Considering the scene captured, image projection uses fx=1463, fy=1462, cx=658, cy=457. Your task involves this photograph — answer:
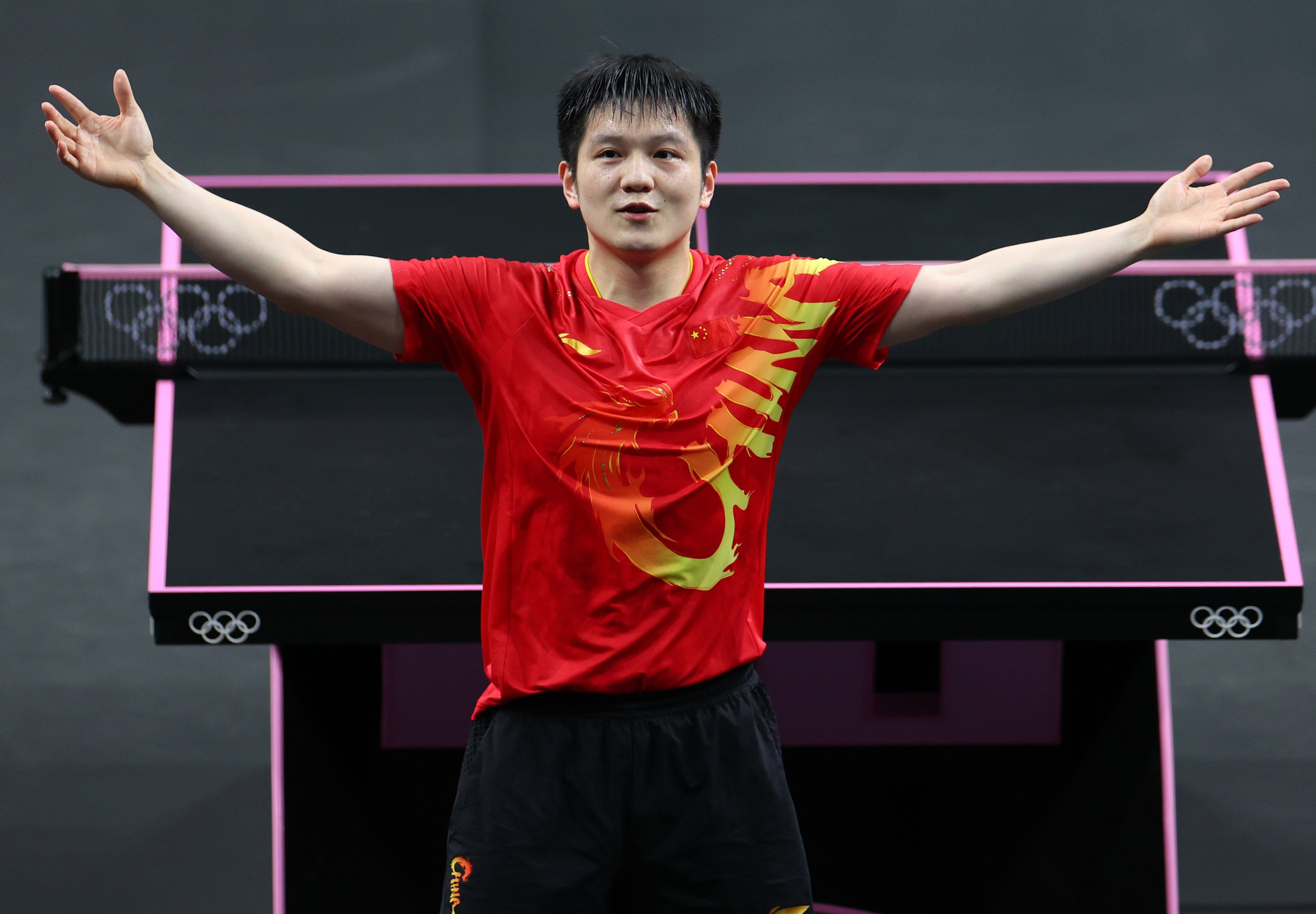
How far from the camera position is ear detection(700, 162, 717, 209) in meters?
2.31

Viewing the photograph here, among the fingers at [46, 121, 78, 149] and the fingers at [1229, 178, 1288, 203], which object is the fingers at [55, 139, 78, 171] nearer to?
the fingers at [46, 121, 78, 149]

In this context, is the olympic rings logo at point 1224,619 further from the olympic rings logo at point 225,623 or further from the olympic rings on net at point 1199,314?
the olympic rings logo at point 225,623

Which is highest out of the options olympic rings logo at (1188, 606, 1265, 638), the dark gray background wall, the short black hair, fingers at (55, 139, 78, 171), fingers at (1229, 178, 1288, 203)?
the dark gray background wall

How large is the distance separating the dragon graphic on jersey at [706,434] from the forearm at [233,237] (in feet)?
1.40

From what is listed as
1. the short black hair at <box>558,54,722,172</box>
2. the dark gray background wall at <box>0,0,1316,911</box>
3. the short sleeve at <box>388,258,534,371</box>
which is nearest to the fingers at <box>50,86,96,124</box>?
the short sleeve at <box>388,258,534,371</box>

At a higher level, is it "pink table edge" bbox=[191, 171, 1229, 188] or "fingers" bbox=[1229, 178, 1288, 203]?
"pink table edge" bbox=[191, 171, 1229, 188]

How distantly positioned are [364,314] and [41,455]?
18.4ft

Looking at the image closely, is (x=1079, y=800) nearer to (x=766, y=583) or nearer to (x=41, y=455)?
(x=766, y=583)

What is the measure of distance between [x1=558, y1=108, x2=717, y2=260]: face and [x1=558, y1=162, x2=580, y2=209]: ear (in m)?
0.05

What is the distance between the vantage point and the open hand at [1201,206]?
2174 mm

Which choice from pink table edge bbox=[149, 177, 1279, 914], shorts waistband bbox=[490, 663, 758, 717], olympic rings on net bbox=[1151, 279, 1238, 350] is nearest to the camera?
shorts waistband bbox=[490, 663, 758, 717]

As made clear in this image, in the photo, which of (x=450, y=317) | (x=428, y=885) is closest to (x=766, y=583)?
(x=428, y=885)

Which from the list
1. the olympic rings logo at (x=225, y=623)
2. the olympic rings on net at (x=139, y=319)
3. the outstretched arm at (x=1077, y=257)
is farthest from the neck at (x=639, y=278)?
the olympic rings on net at (x=139, y=319)

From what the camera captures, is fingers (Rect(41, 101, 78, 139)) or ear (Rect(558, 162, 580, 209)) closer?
fingers (Rect(41, 101, 78, 139))
